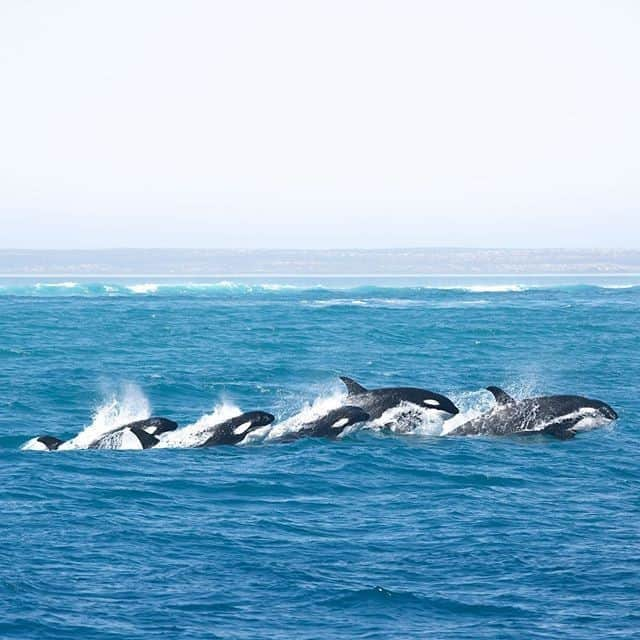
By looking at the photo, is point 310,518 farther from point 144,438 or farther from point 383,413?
point 383,413

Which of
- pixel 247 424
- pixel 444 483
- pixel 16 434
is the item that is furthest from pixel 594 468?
pixel 16 434

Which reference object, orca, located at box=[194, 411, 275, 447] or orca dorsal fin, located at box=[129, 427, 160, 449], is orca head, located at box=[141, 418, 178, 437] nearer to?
orca dorsal fin, located at box=[129, 427, 160, 449]

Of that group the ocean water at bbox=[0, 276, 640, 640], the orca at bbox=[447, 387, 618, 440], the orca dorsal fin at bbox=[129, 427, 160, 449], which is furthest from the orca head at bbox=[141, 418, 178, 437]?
the orca at bbox=[447, 387, 618, 440]

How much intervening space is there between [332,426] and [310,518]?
26.5 feet

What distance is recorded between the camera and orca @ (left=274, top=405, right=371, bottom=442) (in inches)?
1080

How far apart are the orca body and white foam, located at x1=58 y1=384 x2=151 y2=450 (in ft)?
1.00

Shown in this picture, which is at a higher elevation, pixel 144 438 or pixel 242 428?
pixel 242 428

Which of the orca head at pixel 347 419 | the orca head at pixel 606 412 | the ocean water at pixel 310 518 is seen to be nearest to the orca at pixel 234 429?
the ocean water at pixel 310 518

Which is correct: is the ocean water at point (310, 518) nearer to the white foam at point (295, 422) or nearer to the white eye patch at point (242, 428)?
the white foam at point (295, 422)

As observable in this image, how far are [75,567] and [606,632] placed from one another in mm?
7268

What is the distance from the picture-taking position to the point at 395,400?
28.2m

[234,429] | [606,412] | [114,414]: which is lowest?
[114,414]

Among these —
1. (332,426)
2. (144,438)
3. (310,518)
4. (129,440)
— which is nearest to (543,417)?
(332,426)

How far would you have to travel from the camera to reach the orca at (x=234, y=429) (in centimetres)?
2675
